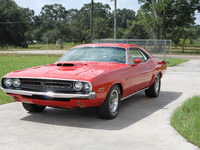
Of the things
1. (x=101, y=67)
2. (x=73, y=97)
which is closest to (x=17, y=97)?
(x=73, y=97)

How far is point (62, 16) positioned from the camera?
108 meters

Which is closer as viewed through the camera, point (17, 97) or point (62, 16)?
point (17, 97)

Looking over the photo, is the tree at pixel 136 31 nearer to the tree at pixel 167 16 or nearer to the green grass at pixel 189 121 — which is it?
the tree at pixel 167 16

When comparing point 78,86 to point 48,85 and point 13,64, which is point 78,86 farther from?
point 13,64

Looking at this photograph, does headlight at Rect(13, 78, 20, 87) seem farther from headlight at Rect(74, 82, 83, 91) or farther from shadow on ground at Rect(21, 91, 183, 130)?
headlight at Rect(74, 82, 83, 91)

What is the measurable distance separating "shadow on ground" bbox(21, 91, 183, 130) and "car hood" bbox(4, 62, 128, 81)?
0.92 m

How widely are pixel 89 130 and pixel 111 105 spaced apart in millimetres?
905

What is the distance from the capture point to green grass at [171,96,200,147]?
15.0 ft

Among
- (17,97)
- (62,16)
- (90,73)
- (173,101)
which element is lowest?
(173,101)

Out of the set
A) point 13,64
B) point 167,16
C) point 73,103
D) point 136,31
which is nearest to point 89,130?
point 73,103

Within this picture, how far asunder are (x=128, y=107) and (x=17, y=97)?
269 cm

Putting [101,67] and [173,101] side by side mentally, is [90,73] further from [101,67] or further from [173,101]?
[173,101]

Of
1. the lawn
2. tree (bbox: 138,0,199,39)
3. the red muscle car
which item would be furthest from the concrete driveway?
tree (bbox: 138,0,199,39)

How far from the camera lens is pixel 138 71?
6805mm
